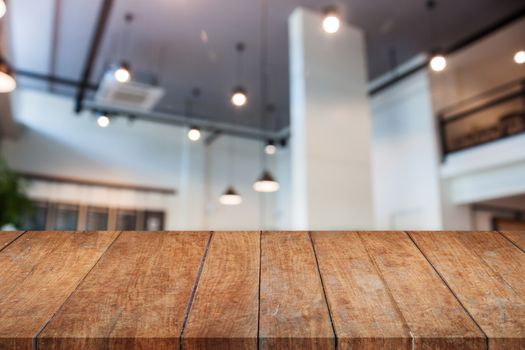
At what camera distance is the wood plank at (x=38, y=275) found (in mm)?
730

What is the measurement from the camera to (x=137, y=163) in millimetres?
10102

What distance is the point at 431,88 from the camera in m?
7.74

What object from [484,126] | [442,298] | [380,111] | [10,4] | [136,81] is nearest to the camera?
[442,298]

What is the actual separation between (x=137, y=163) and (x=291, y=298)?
381 inches

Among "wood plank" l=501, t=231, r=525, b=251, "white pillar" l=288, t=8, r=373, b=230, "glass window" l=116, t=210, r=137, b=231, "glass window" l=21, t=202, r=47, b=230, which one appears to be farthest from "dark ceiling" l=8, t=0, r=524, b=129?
"wood plank" l=501, t=231, r=525, b=251

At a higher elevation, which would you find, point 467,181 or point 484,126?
point 484,126

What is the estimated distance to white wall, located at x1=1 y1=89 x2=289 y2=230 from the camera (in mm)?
9102

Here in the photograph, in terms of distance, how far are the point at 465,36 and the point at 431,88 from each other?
2.99ft

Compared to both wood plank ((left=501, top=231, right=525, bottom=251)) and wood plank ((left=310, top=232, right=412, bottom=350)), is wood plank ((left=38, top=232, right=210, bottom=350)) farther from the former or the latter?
wood plank ((left=501, top=231, right=525, bottom=251))

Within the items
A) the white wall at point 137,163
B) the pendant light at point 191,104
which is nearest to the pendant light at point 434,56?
the pendant light at point 191,104

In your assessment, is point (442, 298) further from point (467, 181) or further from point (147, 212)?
point (147, 212)

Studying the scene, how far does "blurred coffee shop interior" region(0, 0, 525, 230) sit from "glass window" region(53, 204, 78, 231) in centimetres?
2

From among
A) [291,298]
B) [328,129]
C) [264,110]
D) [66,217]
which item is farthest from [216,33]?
[291,298]

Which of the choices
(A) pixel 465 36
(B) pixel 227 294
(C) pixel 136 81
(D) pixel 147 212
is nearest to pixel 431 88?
(A) pixel 465 36
